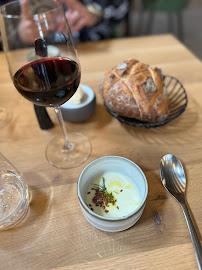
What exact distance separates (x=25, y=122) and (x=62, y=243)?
426 millimetres

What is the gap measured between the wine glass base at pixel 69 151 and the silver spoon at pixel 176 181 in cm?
22

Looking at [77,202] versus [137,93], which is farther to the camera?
[137,93]

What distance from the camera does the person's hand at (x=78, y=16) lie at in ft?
3.77

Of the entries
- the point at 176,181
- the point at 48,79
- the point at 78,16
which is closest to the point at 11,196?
the point at 48,79

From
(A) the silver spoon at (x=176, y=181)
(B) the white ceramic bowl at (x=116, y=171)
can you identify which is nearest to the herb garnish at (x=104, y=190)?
(B) the white ceramic bowl at (x=116, y=171)

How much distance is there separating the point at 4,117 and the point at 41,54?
37 centimetres

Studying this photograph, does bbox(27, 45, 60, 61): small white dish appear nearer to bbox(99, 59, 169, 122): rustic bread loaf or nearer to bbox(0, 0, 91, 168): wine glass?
bbox(0, 0, 91, 168): wine glass

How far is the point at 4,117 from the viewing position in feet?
2.58

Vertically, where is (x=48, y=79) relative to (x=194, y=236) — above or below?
above

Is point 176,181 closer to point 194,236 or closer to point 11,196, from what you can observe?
point 194,236

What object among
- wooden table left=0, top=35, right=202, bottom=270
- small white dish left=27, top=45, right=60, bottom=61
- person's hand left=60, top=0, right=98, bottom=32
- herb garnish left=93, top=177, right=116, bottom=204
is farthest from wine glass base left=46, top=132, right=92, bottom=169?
person's hand left=60, top=0, right=98, bottom=32

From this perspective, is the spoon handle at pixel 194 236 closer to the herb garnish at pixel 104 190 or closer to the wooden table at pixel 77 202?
the wooden table at pixel 77 202

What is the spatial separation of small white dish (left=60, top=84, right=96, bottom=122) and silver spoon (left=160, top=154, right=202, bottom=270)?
27cm

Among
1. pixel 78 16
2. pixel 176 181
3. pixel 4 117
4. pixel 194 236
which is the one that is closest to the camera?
pixel 194 236
